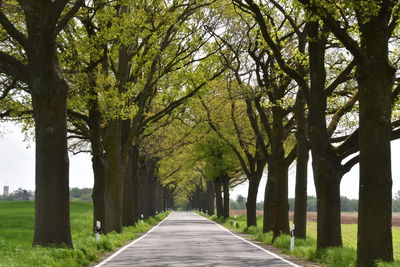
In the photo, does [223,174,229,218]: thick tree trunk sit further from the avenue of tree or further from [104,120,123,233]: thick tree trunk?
[104,120,123,233]: thick tree trunk

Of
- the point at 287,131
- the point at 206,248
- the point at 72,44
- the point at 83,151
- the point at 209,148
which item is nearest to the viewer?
the point at 206,248

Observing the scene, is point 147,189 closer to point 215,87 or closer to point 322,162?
point 215,87

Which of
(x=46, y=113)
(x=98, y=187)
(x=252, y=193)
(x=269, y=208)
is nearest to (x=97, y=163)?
(x=98, y=187)

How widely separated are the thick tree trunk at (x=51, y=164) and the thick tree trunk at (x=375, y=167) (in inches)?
274

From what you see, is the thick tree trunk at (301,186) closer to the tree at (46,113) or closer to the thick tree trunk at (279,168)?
the thick tree trunk at (279,168)

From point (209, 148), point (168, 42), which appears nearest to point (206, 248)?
point (168, 42)

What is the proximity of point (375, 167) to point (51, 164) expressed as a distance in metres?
7.44

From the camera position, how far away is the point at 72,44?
21.8 meters

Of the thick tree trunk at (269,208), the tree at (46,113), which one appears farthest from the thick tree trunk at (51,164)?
the thick tree trunk at (269,208)

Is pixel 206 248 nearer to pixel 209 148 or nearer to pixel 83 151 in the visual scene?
pixel 83 151

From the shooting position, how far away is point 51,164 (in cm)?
1484

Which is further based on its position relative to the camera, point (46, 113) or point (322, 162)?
point (322, 162)

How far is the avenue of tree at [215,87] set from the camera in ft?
41.7

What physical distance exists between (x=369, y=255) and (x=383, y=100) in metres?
3.15
